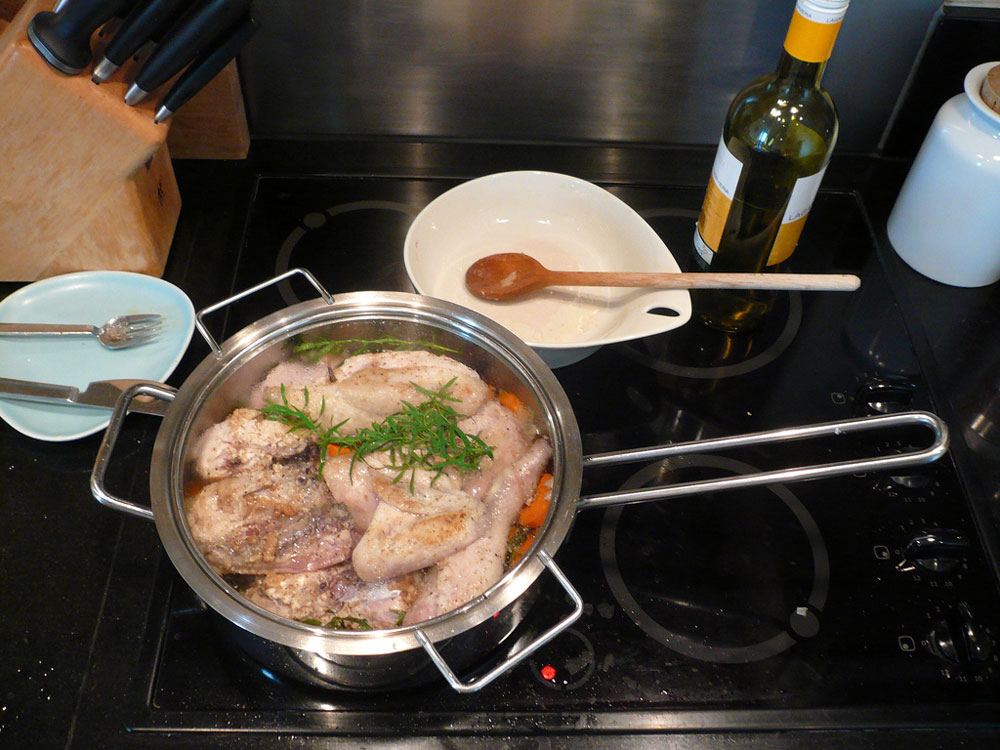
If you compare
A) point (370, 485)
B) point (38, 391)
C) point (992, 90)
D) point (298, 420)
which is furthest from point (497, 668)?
point (992, 90)

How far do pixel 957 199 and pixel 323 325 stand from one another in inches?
30.8

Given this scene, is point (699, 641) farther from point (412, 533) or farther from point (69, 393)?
point (69, 393)

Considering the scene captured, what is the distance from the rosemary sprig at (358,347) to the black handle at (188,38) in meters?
0.31

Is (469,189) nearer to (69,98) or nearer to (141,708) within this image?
(69,98)

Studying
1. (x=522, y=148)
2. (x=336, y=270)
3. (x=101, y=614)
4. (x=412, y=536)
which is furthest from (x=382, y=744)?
(x=522, y=148)

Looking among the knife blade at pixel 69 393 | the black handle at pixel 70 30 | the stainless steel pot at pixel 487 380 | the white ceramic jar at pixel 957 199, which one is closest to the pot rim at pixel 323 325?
the stainless steel pot at pixel 487 380

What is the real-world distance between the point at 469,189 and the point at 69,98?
0.48 metres

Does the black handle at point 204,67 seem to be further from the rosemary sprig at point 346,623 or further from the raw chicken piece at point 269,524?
the rosemary sprig at point 346,623

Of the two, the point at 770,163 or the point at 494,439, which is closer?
the point at 494,439

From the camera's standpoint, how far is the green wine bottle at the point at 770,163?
882 millimetres

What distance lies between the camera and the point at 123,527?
32.6 inches

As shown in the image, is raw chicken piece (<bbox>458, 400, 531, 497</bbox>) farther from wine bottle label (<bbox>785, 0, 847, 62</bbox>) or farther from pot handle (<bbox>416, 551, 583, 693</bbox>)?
wine bottle label (<bbox>785, 0, 847, 62</bbox>)

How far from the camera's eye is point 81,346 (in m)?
0.95

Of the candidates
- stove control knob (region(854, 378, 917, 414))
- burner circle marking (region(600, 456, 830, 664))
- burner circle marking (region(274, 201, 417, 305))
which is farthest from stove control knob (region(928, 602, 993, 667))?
burner circle marking (region(274, 201, 417, 305))
